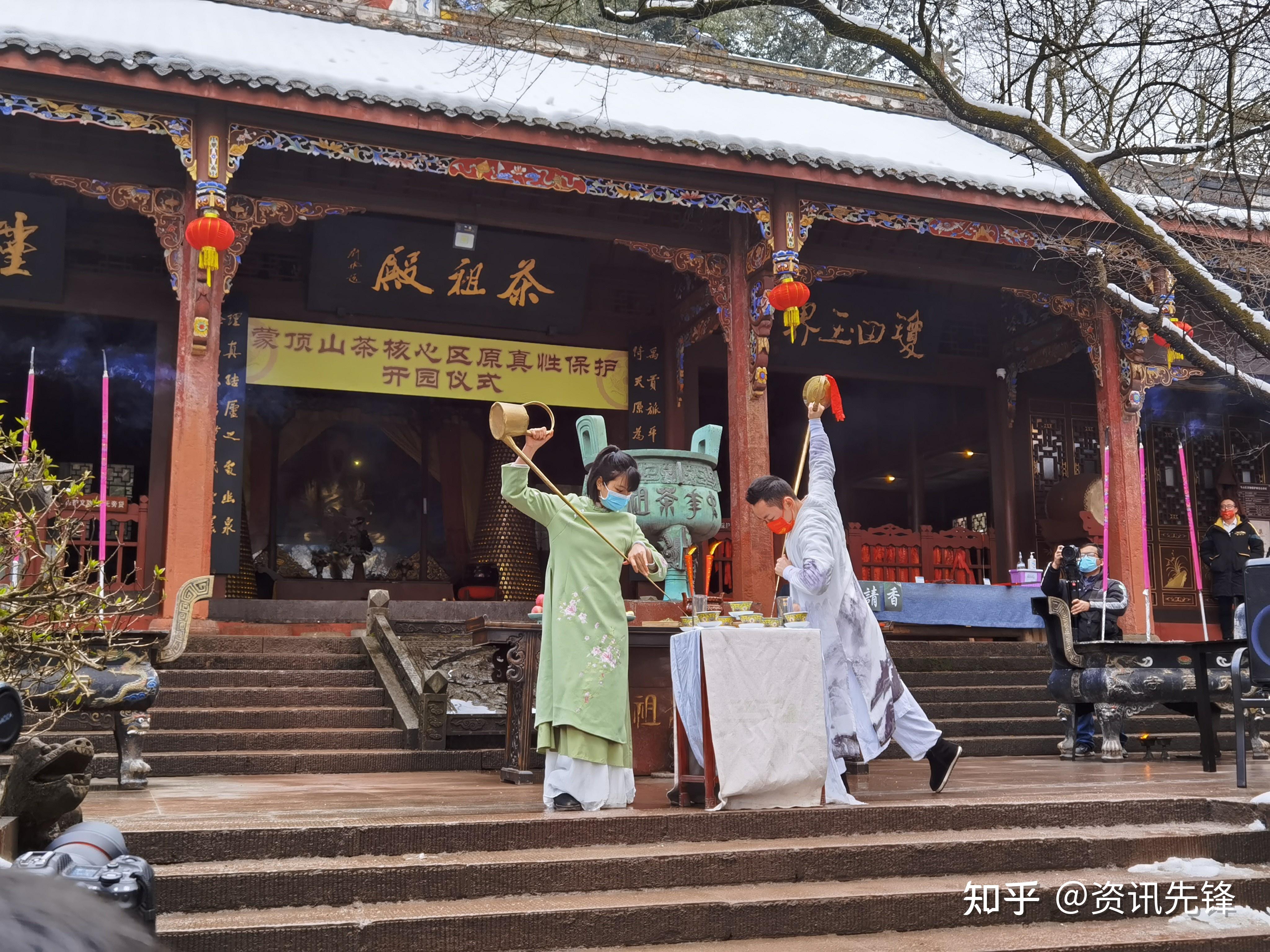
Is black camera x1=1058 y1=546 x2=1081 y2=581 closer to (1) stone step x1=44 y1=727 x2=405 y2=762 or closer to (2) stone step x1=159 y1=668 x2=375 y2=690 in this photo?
(1) stone step x1=44 y1=727 x2=405 y2=762

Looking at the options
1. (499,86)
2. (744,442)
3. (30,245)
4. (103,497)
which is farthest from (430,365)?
(103,497)

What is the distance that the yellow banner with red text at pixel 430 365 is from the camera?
11.1 meters

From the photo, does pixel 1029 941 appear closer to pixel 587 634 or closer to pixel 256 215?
pixel 587 634

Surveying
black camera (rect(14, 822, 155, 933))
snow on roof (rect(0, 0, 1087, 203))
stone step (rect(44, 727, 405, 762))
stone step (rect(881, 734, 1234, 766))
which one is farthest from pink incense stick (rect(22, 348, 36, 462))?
stone step (rect(881, 734, 1234, 766))

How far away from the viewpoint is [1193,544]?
9.84 metres

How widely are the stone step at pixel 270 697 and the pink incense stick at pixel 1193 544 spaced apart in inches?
212

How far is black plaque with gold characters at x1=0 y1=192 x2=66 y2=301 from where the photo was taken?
10.1 m

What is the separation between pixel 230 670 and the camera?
8047 mm

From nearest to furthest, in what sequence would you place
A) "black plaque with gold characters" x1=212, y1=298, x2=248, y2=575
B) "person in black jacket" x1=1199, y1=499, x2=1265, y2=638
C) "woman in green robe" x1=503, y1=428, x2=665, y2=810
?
"woman in green robe" x1=503, y1=428, x2=665, y2=810 → "black plaque with gold characters" x1=212, y1=298, x2=248, y2=575 → "person in black jacket" x1=1199, y1=499, x2=1265, y2=638

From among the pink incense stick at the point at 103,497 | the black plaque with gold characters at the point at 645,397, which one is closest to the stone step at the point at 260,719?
the pink incense stick at the point at 103,497

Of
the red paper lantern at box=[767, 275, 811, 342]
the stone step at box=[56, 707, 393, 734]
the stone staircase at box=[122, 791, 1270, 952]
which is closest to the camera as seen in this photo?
Answer: the stone staircase at box=[122, 791, 1270, 952]

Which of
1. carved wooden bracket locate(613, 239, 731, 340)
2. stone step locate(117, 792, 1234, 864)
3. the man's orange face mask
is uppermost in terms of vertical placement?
carved wooden bracket locate(613, 239, 731, 340)

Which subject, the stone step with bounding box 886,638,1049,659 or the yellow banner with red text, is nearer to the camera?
the stone step with bounding box 886,638,1049,659

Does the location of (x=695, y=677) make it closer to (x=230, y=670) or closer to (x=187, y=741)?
(x=187, y=741)
